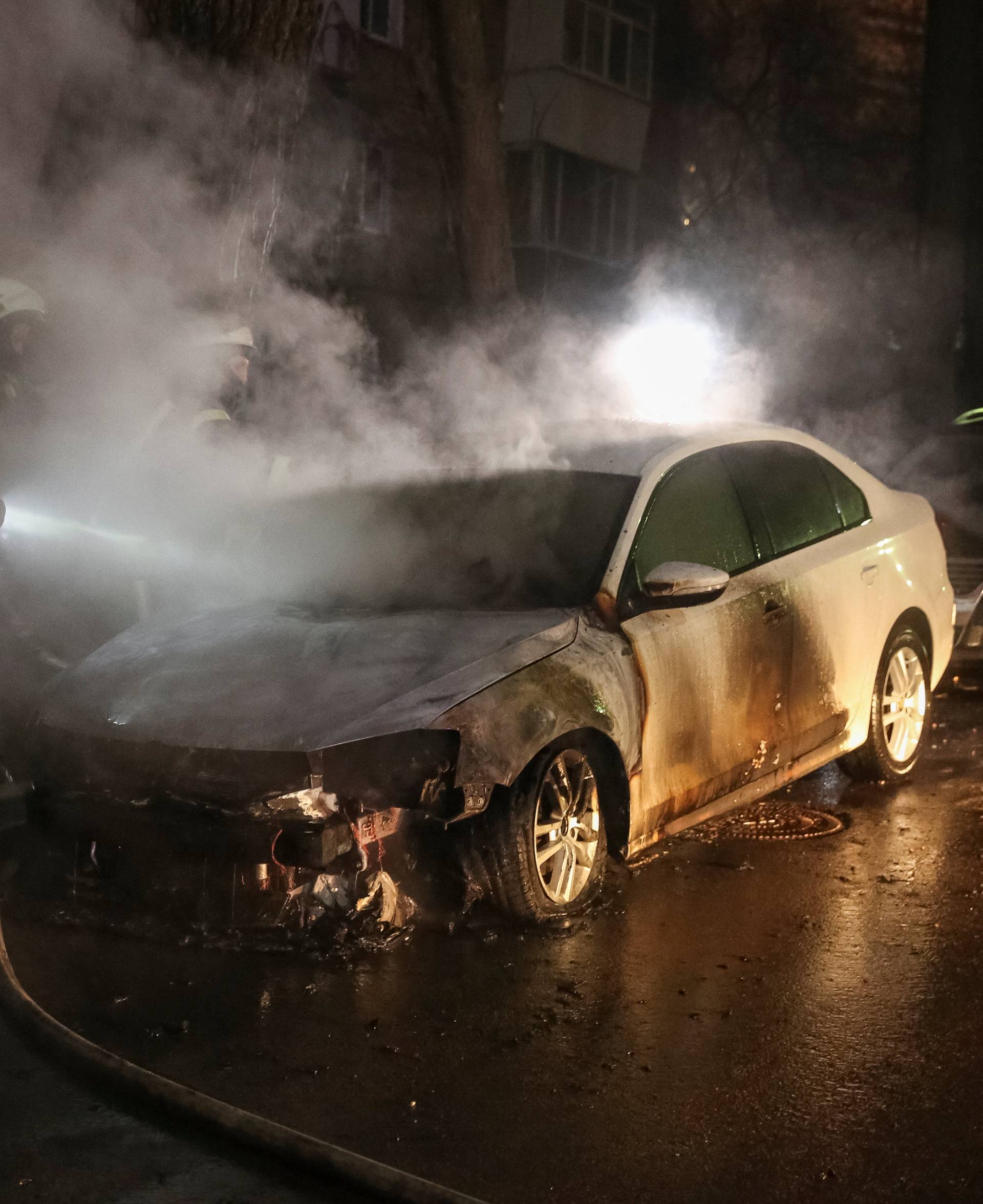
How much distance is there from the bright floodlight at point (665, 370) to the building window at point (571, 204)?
35.0 feet

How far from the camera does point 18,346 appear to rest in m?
5.87

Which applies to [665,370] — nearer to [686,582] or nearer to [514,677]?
[686,582]

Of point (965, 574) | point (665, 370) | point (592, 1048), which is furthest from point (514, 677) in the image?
point (665, 370)

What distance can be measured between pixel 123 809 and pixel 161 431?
9.20 feet

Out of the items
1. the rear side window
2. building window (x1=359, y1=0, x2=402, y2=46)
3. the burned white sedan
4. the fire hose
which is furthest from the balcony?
the fire hose

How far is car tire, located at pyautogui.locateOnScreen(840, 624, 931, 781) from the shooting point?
6.35 meters

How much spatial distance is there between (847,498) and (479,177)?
264 inches

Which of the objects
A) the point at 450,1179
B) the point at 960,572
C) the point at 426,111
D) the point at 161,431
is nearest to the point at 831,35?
the point at 426,111

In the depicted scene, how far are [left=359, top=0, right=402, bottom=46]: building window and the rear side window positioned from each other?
17227mm

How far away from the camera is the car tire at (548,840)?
4.46 m

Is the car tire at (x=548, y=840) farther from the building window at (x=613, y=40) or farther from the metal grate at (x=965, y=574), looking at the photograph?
the building window at (x=613, y=40)

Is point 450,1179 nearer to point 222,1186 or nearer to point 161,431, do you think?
point 222,1186

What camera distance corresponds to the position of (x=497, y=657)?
454cm

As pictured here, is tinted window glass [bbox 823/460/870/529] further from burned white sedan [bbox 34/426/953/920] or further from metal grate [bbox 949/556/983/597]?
metal grate [bbox 949/556/983/597]
